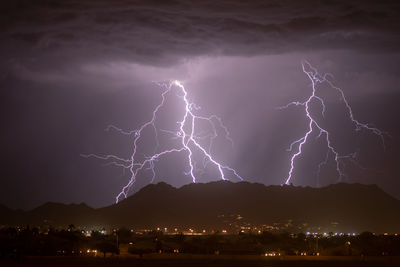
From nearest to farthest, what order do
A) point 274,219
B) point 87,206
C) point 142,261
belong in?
point 142,261, point 274,219, point 87,206

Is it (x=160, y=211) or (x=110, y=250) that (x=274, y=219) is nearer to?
(x=160, y=211)

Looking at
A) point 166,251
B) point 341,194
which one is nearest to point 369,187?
point 341,194

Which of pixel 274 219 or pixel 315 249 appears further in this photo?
pixel 274 219

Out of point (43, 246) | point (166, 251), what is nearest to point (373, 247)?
point (166, 251)

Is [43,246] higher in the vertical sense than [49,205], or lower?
lower

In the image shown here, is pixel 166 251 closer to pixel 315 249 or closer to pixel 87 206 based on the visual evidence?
pixel 315 249

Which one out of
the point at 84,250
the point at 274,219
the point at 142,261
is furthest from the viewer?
the point at 274,219
